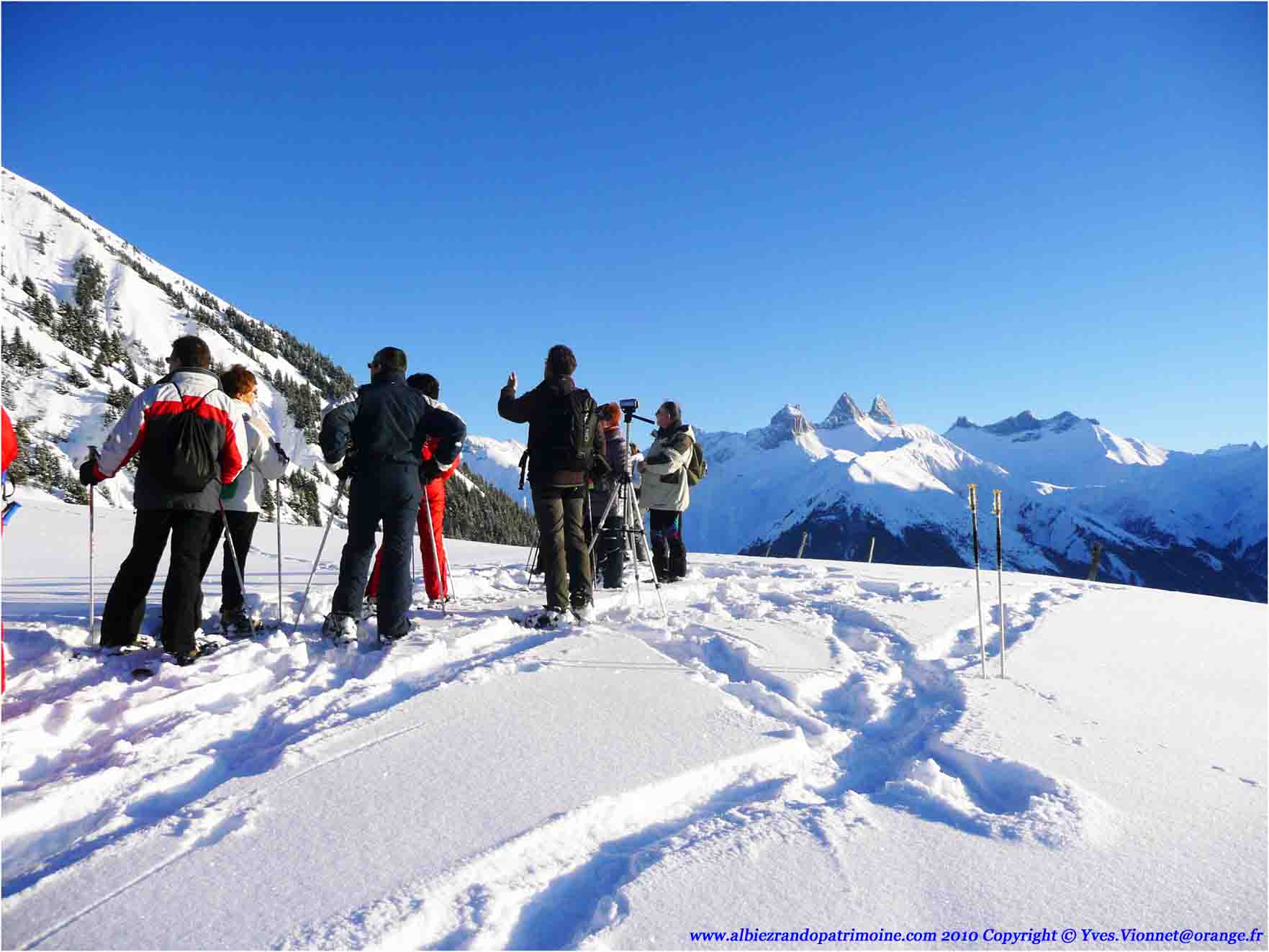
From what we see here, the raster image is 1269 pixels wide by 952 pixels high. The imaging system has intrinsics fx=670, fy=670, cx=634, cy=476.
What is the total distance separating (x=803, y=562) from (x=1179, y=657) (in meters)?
6.81

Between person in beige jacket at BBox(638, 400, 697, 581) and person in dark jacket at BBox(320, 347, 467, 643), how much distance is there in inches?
132

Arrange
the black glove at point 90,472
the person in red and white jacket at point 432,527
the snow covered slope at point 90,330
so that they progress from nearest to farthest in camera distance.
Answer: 1. the black glove at point 90,472
2. the person in red and white jacket at point 432,527
3. the snow covered slope at point 90,330

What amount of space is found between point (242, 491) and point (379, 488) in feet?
4.60

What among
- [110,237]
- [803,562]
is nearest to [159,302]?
[110,237]

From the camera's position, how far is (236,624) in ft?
18.1

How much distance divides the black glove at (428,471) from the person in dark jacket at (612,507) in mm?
2331

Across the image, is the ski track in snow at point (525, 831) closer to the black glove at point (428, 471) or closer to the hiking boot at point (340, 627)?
the hiking boot at point (340, 627)

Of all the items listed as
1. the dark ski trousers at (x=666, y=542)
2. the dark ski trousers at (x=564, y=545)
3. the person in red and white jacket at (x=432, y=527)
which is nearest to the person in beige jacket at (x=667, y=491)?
the dark ski trousers at (x=666, y=542)

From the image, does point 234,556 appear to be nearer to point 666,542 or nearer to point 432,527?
point 432,527

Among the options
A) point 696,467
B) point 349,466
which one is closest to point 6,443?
point 349,466

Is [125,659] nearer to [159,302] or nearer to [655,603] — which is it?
[655,603]

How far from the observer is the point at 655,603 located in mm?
7289

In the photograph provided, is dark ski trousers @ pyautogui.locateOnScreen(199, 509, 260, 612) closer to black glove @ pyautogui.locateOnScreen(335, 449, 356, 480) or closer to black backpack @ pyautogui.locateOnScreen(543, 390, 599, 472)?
black glove @ pyautogui.locateOnScreen(335, 449, 356, 480)

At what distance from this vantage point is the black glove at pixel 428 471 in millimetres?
5777
